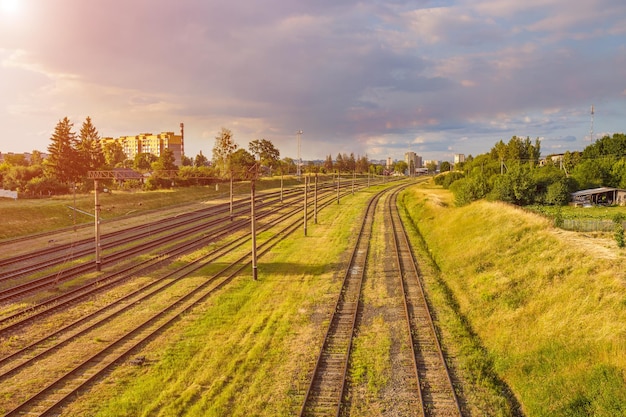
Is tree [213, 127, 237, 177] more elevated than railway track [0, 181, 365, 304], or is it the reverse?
tree [213, 127, 237, 177]

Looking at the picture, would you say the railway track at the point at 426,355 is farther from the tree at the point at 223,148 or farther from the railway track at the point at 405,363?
the tree at the point at 223,148

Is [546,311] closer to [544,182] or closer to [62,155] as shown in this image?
[544,182]

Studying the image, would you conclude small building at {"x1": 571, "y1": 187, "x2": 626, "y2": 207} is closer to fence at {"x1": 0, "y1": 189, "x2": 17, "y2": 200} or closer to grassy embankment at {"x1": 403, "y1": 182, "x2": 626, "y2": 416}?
grassy embankment at {"x1": 403, "y1": 182, "x2": 626, "y2": 416}

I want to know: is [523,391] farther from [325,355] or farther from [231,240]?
[231,240]

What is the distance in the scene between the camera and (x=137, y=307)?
70.4 feet

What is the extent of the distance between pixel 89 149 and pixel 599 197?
94842 millimetres

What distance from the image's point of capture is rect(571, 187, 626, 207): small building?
67.0 meters

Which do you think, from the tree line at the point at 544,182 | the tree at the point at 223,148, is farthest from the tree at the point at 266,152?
the tree line at the point at 544,182

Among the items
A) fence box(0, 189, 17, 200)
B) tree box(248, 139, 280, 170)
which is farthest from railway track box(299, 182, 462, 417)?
tree box(248, 139, 280, 170)

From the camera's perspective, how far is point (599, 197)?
2753 inches

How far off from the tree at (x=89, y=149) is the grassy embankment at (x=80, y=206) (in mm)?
9138

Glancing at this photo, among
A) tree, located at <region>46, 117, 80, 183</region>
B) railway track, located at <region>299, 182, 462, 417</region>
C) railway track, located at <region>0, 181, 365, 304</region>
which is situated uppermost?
tree, located at <region>46, 117, 80, 183</region>

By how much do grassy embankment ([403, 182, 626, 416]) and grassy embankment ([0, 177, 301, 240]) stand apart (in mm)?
34746

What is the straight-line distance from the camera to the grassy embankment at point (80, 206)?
1746 inches
